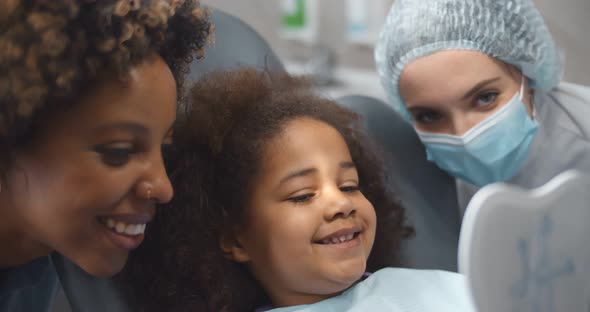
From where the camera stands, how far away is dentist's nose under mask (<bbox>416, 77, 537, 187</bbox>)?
4.60 ft

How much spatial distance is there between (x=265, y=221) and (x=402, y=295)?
0.93ft

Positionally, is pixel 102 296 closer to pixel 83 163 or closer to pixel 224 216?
pixel 224 216

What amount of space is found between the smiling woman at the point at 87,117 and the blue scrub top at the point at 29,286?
0.13 m

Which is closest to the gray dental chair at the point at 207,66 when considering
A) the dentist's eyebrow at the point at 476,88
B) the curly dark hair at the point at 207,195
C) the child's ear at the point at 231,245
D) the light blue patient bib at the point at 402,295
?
the curly dark hair at the point at 207,195

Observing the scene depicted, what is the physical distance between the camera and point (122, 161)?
77cm

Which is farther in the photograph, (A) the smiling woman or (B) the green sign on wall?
(B) the green sign on wall

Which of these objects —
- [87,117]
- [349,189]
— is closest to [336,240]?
[349,189]

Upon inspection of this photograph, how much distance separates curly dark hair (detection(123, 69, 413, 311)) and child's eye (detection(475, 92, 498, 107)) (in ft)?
1.34

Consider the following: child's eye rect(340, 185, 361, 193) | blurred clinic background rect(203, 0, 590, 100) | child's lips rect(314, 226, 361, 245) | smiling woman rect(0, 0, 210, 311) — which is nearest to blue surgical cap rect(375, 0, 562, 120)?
child's eye rect(340, 185, 361, 193)

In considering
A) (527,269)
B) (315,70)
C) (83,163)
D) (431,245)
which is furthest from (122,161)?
(315,70)

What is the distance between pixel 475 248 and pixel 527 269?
0.08 meters

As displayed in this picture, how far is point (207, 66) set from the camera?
145cm

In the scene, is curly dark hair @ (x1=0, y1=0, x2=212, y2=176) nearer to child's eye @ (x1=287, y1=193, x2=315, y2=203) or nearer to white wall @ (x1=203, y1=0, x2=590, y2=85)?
child's eye @ (x1=287, y1=193, x2=315, y2=203)

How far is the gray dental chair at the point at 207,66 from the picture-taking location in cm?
109
